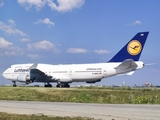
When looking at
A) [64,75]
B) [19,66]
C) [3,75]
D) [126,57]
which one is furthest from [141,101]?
[3,75]

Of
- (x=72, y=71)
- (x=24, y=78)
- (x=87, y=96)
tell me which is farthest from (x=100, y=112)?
(x=24, y=78)

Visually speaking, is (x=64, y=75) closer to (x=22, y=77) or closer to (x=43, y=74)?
(x=43, y=74)

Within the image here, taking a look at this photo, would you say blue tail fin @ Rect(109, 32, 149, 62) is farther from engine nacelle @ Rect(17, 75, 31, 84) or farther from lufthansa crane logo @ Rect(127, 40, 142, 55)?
engine nacelle @ Rect(17, 75, 31, 84)

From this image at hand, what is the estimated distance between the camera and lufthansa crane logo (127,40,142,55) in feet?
164

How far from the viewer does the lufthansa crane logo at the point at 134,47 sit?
164 feet

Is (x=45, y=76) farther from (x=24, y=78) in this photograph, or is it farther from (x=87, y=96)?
(x=87, y=96)

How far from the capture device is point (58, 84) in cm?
5656

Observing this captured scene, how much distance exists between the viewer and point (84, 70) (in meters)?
52.5

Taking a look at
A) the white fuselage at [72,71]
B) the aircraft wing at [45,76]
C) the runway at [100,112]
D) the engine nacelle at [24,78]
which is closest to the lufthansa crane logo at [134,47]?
the white fuselage at [72,71]

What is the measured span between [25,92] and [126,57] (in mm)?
20714

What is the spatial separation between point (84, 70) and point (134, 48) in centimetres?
943

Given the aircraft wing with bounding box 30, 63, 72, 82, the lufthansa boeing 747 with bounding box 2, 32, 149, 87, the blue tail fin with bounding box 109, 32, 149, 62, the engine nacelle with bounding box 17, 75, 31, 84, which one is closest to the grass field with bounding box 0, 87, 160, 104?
the lufthansa boeing 747 with bounding box 2, 32, 149, 87

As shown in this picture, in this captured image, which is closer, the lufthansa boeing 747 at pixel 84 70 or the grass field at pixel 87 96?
the grass field at pixel 87 96

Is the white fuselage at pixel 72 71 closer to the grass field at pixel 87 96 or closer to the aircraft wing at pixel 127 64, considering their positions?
the aircraft wing at pixel 127 64
